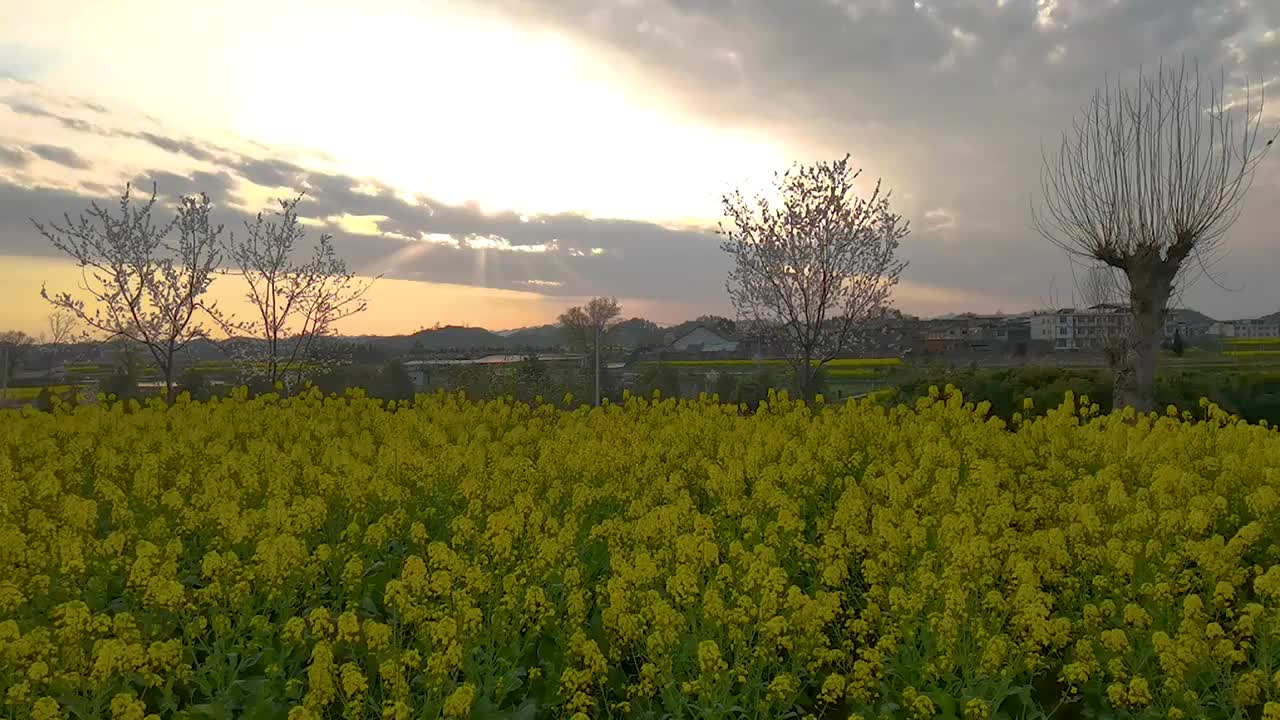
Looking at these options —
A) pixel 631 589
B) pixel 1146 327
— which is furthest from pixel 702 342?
pixel 631 589

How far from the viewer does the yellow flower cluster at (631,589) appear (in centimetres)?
504

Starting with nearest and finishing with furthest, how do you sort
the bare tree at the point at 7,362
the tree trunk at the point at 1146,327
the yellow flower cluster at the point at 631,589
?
the yellow flower cluster at the point at 631,589, the tree trunk at the point at 1146,327, the bare tree at the point at 7,362

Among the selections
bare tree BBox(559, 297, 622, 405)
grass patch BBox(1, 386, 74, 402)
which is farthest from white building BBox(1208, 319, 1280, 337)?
grass patch BBox(1, 386, 74, 402)

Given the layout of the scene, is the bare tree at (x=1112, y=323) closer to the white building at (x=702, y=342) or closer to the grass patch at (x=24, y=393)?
the grass patch at (x=24, y=393)

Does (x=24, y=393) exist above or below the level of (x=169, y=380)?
below

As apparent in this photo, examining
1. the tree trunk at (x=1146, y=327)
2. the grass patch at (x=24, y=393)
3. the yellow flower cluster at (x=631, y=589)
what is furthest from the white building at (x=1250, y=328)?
the yellow flower cluster at (x=631, y=589)

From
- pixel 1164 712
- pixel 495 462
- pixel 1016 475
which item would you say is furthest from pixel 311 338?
pixel 1164 712

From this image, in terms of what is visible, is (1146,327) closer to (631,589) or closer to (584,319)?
(631,589)

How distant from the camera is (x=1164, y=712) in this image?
5.16 m

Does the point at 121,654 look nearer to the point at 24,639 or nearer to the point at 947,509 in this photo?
the point at 24,639

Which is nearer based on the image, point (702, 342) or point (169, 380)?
point (169, 380)

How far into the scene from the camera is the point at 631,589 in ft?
18.5

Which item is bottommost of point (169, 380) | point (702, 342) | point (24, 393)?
point (24, 393)

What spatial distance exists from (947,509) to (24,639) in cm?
639
